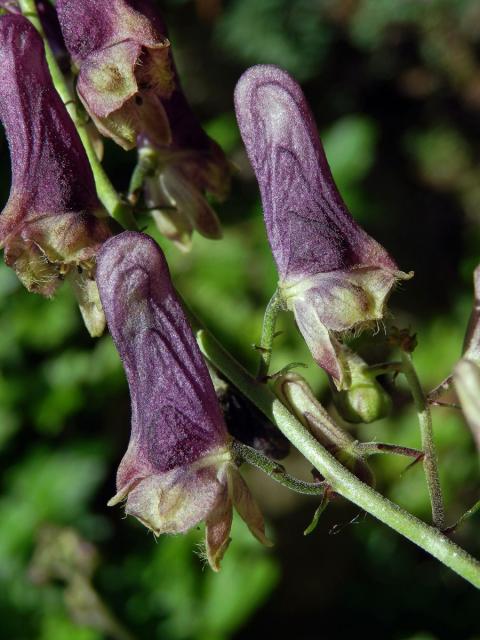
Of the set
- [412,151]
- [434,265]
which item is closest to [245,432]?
[434,265]

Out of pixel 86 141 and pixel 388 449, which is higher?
pixel 86 141

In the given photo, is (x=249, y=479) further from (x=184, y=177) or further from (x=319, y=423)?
(x=319, y=423)

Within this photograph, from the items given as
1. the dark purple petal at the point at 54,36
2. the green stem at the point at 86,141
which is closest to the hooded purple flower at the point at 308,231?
the green stem at the point at 86,141

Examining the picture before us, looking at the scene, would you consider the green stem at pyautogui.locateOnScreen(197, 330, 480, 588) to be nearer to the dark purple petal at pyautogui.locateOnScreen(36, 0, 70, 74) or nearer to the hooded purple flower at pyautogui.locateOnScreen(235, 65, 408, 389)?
the hooded purple flower at pyautogui.locateOnScreen(235, 65, 408, 389)

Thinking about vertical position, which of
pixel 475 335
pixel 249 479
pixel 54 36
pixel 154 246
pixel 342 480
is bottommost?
pixel 249 479

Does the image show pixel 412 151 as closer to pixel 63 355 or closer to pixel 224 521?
pixel 63 355

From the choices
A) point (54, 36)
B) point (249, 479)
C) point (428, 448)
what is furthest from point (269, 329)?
point (249, 479)

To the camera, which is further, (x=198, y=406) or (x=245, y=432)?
(x=245, y=432)
